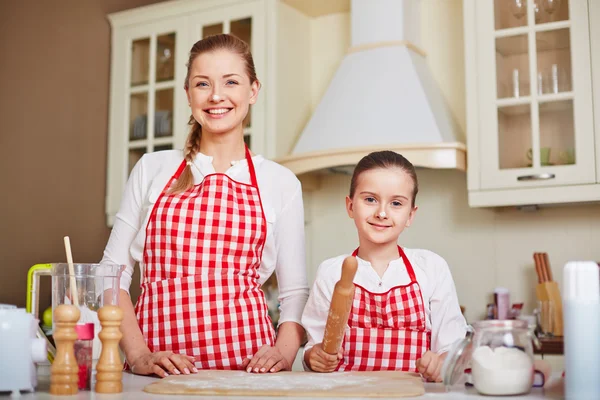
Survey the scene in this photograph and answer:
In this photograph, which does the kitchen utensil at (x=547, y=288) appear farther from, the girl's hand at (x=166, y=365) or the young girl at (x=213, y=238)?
the girl's hand at (x=166, y=365)

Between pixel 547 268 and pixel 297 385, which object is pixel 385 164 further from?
pixel 547 268

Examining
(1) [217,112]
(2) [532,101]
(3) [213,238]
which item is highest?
(2) [532,101]

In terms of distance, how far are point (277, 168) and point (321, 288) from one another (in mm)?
302

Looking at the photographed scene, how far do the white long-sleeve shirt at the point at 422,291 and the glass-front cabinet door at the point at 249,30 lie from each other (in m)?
1.82

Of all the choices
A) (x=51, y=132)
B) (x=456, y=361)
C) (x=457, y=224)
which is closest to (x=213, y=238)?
(x=456, y=361)

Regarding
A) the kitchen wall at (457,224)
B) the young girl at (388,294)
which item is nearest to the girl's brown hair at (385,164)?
the young girl at (388,294)

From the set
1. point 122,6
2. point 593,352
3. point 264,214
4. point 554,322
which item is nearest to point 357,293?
point 264,214

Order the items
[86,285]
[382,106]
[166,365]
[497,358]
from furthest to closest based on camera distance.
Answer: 1. [382,106]
2. [166,365]
3. [86,285]
4. [497,358]

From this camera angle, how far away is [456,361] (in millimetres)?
951

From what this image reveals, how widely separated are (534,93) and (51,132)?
8.77 feet

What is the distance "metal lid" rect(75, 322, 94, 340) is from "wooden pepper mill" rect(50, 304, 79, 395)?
3 centimetres

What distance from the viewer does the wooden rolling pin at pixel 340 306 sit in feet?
3.17

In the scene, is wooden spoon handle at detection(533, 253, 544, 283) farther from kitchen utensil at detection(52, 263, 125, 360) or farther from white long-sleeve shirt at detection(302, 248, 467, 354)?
kitchen utensil at detection(52, 263, 125, 360)

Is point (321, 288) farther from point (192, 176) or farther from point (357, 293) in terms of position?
point (192, 176)
